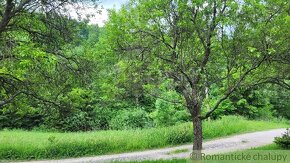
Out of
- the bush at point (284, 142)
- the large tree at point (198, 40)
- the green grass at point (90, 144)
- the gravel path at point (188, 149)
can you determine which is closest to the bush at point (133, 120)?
the green grass at point (90, 144)

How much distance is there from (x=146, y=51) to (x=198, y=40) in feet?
4.94

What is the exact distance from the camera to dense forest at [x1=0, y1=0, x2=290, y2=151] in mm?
7848

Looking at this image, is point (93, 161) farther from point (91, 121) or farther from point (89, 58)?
point (91, 121)

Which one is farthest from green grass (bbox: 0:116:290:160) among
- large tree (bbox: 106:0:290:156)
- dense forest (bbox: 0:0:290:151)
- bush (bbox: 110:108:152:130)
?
large tree (bbox: 106:0:290:156)

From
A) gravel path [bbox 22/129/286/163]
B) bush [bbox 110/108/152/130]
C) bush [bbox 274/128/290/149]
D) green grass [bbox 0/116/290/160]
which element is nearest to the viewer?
bush [bbox 274/128/290/149]

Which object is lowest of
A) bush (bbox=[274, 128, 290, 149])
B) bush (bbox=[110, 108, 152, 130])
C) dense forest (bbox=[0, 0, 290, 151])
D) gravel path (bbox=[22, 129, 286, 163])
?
gravel path (bbox=[22, 129, 286, 163])

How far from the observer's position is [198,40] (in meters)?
8.74

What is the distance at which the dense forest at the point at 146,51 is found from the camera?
785 centimetres

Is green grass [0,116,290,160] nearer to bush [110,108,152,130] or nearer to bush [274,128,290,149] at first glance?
bush [274,128,290,149]

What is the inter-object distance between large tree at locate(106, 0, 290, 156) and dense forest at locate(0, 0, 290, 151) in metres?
0.03

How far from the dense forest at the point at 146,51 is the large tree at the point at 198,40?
3 centimetres

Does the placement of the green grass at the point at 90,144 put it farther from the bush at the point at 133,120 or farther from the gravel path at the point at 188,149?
the bush at the point at 133,120

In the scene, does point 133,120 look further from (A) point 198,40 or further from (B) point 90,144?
(A) point 198,40

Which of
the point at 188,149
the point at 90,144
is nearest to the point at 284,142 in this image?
the point at 188,149
